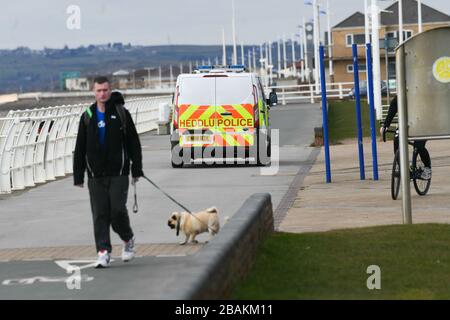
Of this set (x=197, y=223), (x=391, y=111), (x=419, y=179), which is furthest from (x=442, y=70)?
(x=419, y=179)

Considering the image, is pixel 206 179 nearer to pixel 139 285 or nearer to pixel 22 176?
pixel 22 176

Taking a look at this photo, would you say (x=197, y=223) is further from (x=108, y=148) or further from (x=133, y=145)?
(x=108, y=148)

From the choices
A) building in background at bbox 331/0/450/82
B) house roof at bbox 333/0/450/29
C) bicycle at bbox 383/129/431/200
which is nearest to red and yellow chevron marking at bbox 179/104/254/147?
bicycle at bbox 383/129/431/200

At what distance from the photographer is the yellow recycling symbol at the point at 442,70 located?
1504cm

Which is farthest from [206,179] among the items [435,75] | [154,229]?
[435,75]

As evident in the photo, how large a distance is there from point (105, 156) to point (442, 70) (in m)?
4.31

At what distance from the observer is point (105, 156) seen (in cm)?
1262

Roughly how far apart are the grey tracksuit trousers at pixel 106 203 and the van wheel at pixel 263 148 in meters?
15.7

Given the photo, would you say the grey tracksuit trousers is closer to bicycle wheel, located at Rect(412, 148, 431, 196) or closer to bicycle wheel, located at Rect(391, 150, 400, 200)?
bicycle wheel, located at Rect(391, 150, 400, 200)

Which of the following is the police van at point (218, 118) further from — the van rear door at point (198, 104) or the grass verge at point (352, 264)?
the grass verge at point (352, 264)

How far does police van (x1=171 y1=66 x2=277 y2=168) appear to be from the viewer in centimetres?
2817

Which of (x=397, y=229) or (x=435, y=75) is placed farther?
(x=435, y=75)

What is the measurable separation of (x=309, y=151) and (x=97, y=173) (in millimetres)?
21366
